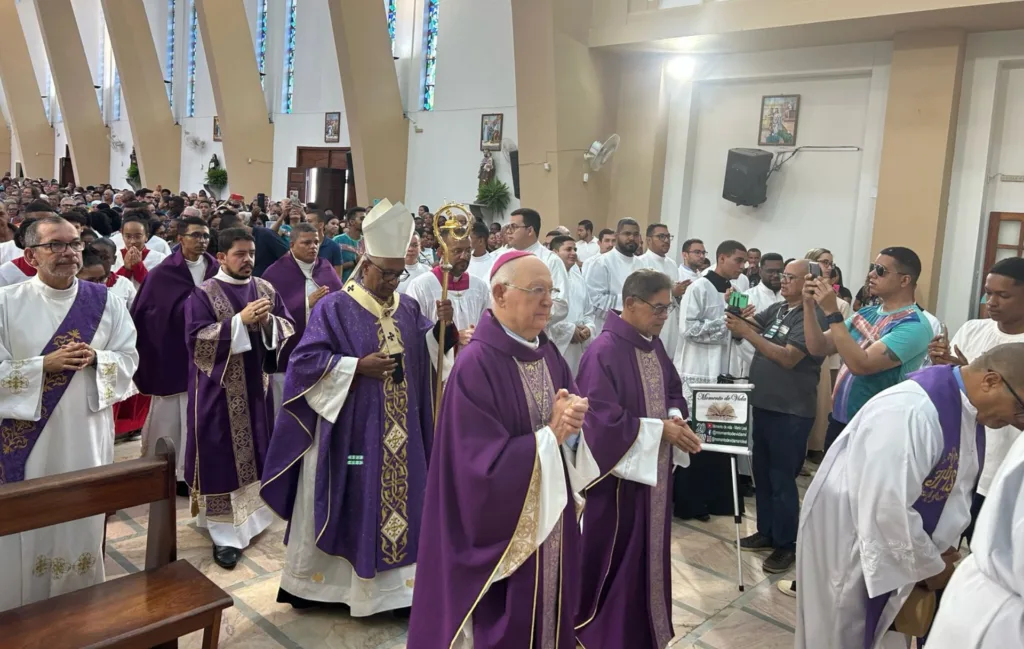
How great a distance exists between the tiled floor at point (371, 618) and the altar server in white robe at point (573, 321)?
6.26 ft

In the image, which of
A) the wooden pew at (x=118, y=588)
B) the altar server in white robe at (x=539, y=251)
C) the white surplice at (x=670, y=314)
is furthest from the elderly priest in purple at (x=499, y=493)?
the white surplice at (x=670, y=314)

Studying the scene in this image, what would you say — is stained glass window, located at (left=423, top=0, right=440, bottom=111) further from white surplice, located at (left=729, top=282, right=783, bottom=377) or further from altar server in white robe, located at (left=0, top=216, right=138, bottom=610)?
altar server in white robe, located at (left=0, top=216, right=138, bottom=610)

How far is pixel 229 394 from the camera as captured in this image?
165 inches

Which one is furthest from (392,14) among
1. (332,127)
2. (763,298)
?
(763,298)

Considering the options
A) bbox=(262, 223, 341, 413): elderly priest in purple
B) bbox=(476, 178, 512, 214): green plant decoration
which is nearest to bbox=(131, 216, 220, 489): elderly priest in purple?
bbox=(262, 223, 341, 413): elderly priest in purple

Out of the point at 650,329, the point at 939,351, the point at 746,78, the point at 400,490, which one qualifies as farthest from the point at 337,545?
the point at 746,78

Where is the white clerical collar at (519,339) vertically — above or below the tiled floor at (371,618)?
above

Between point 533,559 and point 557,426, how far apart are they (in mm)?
431

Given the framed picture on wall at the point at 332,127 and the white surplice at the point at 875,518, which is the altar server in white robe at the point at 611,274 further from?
the framed picture on wall at the point at 332,127

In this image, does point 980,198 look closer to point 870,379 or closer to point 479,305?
point 870,379

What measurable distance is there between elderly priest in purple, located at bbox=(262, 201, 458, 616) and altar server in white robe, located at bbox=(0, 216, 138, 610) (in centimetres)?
76

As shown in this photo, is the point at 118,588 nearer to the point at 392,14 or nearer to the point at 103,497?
the point at 103,497

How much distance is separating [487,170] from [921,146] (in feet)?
25.4

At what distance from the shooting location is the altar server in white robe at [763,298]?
570 centimetres
